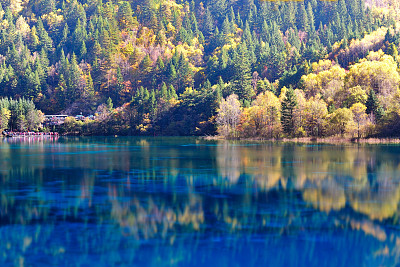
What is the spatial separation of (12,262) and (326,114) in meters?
95.6

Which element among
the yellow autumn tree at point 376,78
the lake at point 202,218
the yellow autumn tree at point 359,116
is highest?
the yellow autumn tree at point 376,78

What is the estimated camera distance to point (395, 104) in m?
101

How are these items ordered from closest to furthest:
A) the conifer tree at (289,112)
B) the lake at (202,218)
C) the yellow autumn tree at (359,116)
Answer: the lake at (202,218)
the yellow autumn tree at (359,116)
the conifer tree at (289,112)

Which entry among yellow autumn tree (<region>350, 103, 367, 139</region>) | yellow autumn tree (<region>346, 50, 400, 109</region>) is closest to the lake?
yellow autumn tree (<region>350, 103, 367, 139</region>)

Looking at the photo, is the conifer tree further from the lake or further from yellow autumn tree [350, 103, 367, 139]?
the lake

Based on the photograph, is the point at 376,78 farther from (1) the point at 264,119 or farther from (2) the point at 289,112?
(1) the point at 264,119

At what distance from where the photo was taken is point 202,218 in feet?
88.6

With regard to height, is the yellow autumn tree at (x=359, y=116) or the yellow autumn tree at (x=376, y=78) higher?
the yellow autumn tree at (x=376, y=78)

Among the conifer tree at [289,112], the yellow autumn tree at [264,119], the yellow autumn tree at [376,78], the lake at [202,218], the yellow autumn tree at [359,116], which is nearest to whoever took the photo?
the lake at [202,218]

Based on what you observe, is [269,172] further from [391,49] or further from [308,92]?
[391,49]

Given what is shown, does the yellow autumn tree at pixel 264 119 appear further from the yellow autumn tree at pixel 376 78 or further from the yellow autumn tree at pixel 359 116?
the yellow autumn tree at pixel 359 116

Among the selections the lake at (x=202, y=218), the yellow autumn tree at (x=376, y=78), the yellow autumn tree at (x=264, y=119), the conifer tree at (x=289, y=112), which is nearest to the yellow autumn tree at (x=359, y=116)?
the conifer tree at (x=289, y=112)

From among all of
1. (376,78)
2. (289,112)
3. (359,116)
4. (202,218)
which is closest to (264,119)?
(289,112)

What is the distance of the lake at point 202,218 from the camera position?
20.9m
